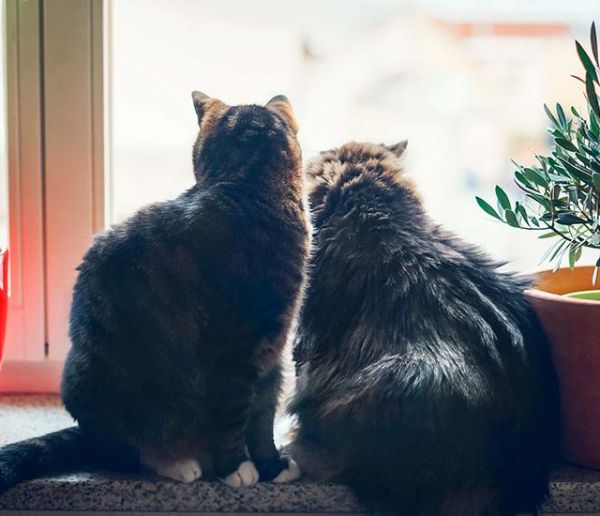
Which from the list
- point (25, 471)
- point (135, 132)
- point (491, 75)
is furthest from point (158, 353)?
point (491, 75)

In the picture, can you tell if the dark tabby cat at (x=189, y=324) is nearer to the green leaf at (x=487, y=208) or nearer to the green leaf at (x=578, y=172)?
the green leaf at (x=487, y=208)

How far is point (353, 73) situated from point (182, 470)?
835 millimetres

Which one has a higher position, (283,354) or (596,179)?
(596,179)

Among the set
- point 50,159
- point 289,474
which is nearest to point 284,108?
point 50,159

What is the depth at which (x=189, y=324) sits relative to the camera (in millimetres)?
1221

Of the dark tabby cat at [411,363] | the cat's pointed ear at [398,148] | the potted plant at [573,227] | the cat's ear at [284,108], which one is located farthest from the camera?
the cat's pointed ear at [398,148]

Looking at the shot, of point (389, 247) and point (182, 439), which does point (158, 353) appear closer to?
point (182, 439)

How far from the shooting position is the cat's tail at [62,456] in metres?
1.25

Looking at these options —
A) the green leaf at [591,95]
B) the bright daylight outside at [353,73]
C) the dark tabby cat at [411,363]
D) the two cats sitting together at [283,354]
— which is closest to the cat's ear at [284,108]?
the two cats sitting together at [283,354]

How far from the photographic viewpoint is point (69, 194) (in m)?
1.58

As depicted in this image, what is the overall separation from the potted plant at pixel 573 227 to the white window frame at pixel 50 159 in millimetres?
741

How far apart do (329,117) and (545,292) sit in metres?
0.56

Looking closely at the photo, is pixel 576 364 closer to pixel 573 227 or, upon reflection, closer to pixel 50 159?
pixel 573 227

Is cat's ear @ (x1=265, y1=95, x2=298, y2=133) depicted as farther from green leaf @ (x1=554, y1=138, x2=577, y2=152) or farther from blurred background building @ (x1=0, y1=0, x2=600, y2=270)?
green leaf @ (x1=554, y1=138, x2=577, y2=152)
